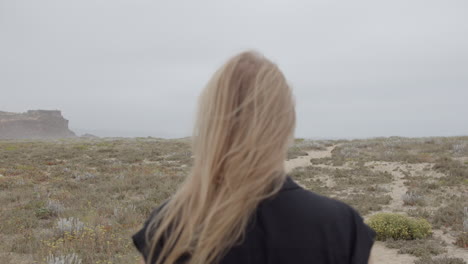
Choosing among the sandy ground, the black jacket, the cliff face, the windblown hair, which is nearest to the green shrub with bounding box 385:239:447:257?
the sandy ground

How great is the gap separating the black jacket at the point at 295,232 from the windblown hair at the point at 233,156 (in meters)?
0.04

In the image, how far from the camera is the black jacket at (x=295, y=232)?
142cm

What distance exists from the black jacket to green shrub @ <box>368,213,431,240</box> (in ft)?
24.1

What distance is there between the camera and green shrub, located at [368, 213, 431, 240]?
7906 millimetres

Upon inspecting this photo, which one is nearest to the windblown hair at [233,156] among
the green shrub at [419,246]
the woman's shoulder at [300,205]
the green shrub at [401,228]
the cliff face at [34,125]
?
the woman's shoulder at [300,205]

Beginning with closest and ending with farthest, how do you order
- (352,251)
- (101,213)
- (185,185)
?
(352,251) < (185,185) < (101,213)

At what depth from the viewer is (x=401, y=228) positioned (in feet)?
26.2

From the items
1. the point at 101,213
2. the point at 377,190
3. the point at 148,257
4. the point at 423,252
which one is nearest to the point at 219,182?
the point at 148,257

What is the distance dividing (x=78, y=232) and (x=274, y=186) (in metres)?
7.77

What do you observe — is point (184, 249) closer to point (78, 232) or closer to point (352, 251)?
point (352, 251)

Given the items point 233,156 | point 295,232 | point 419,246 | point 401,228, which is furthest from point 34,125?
point 295,232

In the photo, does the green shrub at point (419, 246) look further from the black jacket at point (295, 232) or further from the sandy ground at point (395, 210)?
the black jacket at point (295, 232)

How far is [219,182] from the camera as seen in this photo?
157cm

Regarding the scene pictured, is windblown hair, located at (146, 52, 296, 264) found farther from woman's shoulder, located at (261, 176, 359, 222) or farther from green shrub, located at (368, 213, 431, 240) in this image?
green shrub, located at (368, 213, 431, 240)
